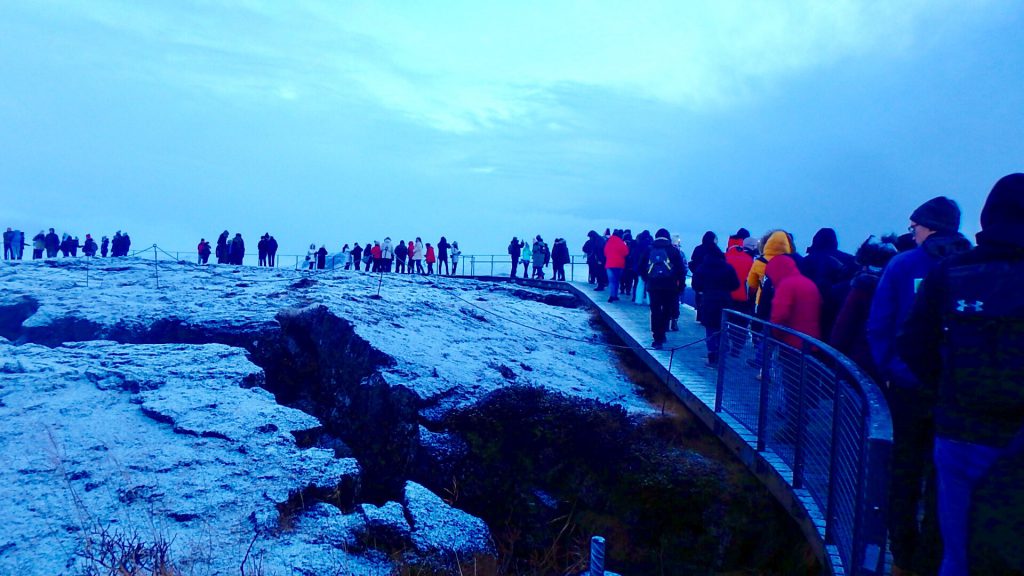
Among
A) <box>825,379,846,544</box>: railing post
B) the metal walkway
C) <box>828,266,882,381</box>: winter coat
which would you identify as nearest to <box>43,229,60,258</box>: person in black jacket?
the metal walkway

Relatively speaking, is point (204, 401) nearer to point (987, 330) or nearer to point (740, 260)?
point (987, 330)

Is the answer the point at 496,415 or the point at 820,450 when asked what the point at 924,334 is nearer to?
the point at 820,450

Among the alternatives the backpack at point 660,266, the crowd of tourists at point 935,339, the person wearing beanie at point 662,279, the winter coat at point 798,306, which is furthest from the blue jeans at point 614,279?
the winter coat at point 798,306

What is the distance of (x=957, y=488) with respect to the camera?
303 centimetres

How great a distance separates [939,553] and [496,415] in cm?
702

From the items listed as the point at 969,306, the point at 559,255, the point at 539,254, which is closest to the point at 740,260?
the point at 969,306

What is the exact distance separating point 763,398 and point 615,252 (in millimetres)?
11080

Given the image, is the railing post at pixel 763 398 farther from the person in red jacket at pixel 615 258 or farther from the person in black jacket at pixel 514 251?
the person in black jacket at pixel 514 251

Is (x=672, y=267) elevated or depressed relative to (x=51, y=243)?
elevated

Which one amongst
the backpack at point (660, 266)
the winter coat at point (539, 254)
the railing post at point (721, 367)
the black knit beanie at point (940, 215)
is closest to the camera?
the black knit beanie at point (940, 215)

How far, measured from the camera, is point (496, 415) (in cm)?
1066

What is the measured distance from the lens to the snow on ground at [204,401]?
253 inches

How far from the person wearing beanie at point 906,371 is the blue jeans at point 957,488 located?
136 centimetres

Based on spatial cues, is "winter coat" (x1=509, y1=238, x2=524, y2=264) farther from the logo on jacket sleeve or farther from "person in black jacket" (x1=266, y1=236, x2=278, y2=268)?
the logo on jacket sleeve
